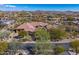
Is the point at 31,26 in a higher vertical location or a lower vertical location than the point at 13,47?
higher

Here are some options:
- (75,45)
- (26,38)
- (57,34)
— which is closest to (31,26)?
(26,38)

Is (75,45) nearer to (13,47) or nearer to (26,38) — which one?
(26,38)

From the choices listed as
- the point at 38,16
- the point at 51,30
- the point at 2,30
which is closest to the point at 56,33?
the point at 51,30

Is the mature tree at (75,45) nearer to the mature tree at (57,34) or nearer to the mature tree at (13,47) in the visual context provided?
the mature tree at (57,34)

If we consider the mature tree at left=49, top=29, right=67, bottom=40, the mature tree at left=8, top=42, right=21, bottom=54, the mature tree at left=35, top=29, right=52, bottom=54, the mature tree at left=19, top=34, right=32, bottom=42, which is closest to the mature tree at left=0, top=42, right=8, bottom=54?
the mature tree at left=8, top=42, right=21, bottom=54

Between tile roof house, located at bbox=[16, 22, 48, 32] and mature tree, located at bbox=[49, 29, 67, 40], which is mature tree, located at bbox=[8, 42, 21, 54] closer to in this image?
tile roof house, located at bbox=[16, 22, 48, 32]

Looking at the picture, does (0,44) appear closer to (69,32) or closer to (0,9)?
(0,9)

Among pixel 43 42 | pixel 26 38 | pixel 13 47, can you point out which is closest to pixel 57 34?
pixel 43 42
